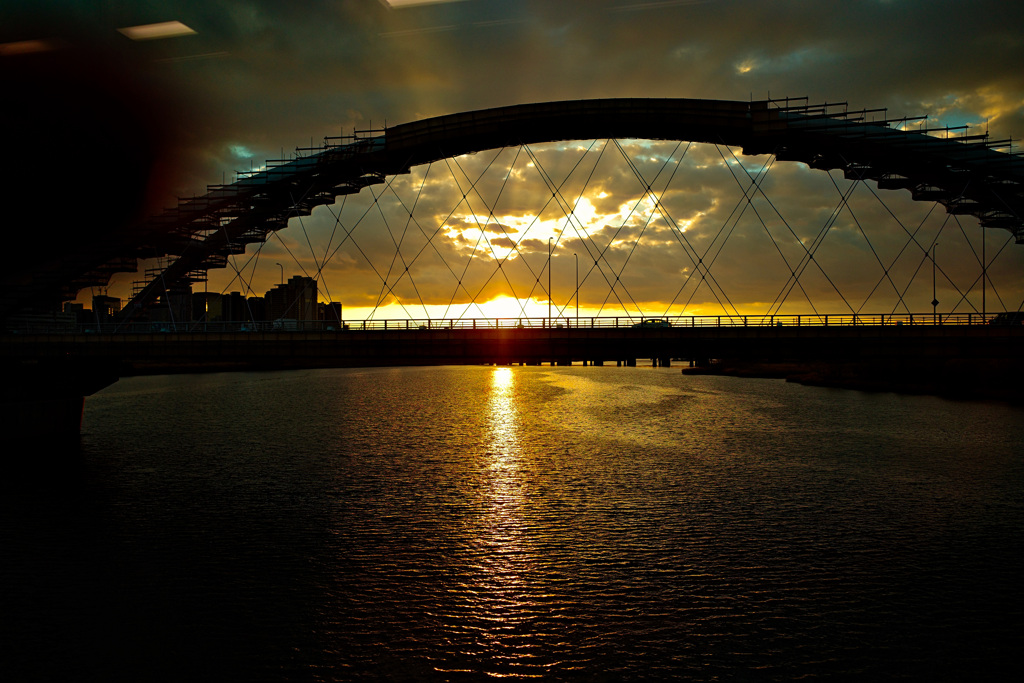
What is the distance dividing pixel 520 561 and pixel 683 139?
146 feet

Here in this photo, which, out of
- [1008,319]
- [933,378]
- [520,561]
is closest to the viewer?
[520,561]

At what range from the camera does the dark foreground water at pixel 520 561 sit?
1537 cm

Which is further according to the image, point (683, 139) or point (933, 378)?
point (933, 378)

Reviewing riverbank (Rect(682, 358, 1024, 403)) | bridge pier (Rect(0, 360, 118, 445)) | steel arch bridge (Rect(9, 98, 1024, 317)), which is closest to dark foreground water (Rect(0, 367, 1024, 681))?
bridge pier (Rect(0, 360, 118, 445))

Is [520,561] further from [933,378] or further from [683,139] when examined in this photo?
[933,378]

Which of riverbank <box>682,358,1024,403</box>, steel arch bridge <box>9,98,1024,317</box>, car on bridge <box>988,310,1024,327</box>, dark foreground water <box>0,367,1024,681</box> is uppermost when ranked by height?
steel arch bridge <box>9,98,1024,317</box>

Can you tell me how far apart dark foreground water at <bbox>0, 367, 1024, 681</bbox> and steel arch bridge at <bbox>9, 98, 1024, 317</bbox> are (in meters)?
22.2

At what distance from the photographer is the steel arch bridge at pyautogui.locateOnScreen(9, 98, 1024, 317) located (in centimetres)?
5169

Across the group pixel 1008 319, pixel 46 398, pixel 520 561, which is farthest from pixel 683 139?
pixel 46 398

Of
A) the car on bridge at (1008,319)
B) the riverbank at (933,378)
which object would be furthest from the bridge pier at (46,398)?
the riverbank at (933,378)

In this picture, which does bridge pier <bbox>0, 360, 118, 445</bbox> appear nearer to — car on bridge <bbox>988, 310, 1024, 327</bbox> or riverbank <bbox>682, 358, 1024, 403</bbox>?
car on bridge <bbox>988, 310, 1024, 327</bbox>

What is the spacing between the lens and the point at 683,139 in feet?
181

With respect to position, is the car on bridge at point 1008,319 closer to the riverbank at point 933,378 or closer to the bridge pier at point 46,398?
the riverbank at point 933,378

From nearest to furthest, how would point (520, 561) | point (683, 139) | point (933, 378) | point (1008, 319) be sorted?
point (520, 561) < point (1008, 319) < point (683, 139) < point (933, 378)
